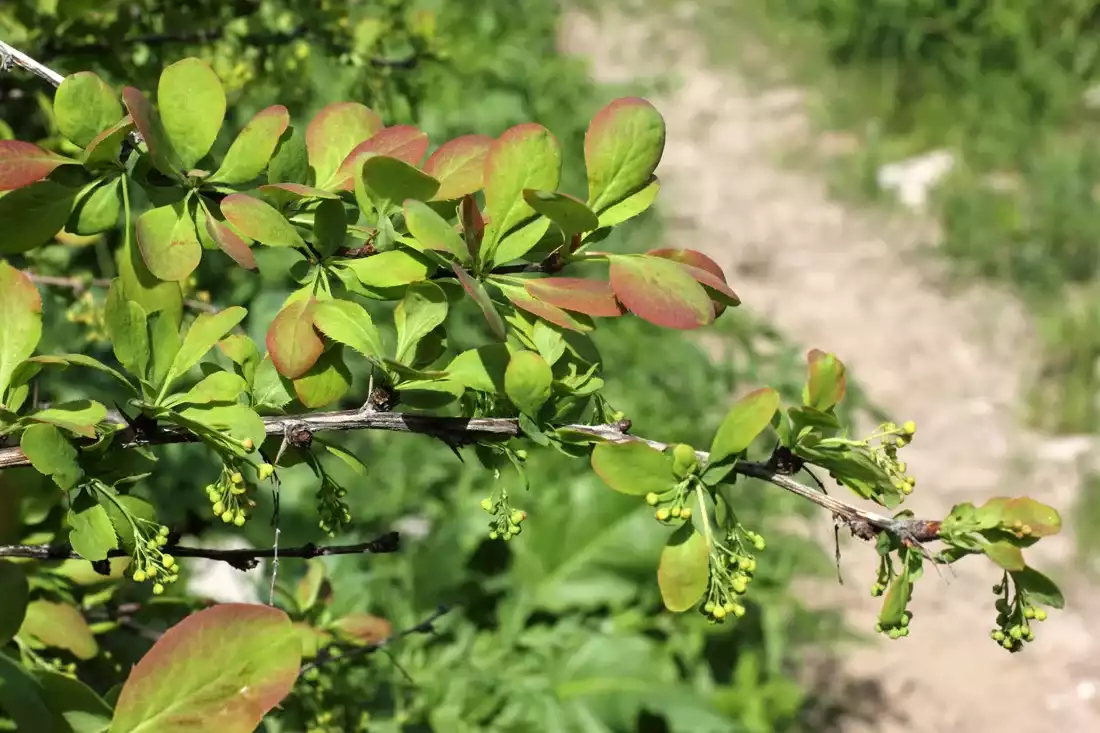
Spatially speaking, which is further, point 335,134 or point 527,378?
point 335,134

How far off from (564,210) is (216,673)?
424 mm

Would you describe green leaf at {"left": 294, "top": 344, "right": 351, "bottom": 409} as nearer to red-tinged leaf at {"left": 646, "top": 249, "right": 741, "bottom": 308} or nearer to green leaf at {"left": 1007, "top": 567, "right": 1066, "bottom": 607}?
red-tinged leaf at {"left": 646, "top": 249, "right": 741, "bottom": 308}

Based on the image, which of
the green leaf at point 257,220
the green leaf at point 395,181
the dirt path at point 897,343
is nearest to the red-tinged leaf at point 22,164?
the green leaf at point 257,220

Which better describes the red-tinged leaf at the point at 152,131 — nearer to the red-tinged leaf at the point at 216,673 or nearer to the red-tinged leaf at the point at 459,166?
the red-tinged leaf at the point at 459,166

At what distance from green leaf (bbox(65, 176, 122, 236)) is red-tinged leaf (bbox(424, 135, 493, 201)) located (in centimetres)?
24

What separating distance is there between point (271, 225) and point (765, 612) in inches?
92.2

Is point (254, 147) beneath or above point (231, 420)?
above

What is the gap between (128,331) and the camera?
28.0 inches

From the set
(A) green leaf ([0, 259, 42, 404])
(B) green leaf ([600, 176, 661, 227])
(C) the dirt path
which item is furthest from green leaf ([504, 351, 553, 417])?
(C) the dirt path

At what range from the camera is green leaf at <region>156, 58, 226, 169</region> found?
28.4 inches

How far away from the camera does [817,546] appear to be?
10.4 ft

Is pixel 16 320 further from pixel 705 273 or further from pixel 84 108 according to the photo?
pixel 705 273

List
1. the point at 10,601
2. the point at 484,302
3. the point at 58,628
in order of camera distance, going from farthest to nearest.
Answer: the point at 58,628 < the point at 10,601 < the point at 484,302

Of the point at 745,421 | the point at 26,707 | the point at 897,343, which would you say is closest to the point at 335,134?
the point at 745,421
